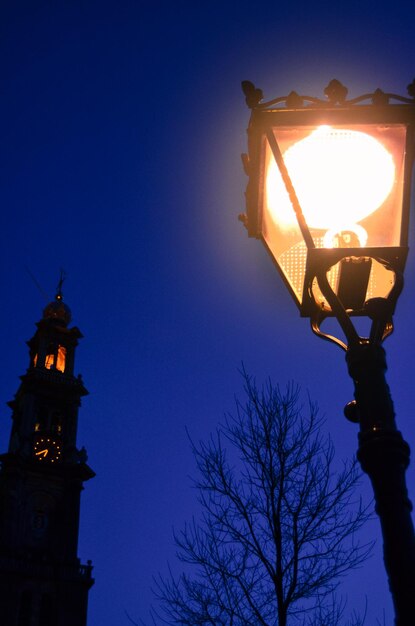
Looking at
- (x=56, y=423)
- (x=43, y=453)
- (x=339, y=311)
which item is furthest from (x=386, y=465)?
(x=56, y=423)

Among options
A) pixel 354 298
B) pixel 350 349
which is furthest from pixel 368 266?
pixel 350 349

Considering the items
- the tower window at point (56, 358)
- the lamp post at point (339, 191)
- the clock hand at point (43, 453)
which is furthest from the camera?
the tower window at point (56, 358)

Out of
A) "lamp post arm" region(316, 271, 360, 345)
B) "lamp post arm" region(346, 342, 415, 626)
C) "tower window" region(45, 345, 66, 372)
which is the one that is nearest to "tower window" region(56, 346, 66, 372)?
"tower window" region(45, 345, 66, 372)

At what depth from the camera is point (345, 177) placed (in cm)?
328

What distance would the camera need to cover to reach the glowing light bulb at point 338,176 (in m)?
3.22

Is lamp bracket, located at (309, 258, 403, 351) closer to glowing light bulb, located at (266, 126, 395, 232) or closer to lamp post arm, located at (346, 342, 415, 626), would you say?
lamp post arm, located at (346, 342, 415, 626)

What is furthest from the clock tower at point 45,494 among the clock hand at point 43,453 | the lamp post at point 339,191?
the lamp post at point 339,191

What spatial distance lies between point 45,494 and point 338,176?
44.7 m

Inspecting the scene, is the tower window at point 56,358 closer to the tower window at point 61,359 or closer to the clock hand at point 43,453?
the tower window at point 61,359

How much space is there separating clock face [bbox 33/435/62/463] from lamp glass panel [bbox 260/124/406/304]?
45.2 metres

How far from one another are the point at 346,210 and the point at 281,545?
10125 millimetres

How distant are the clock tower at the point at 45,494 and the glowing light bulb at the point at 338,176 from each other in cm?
4107

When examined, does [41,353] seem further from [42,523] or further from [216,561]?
[216,561]

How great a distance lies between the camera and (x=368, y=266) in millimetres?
3078
